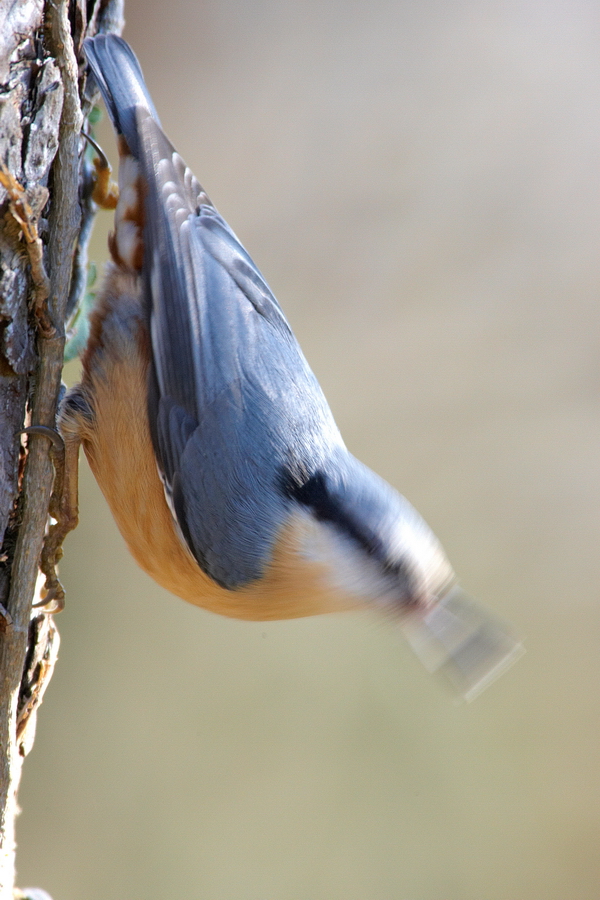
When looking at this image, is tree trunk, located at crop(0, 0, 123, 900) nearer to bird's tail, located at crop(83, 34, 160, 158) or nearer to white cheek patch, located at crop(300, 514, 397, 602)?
bird's tail, located at crop(83, 34, 160, 158)

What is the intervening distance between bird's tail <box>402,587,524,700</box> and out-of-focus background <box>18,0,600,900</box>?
4.04ft

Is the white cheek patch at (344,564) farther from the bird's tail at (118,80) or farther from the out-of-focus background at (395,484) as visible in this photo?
the out-of-focus background at (395,484)

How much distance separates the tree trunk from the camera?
1180mm

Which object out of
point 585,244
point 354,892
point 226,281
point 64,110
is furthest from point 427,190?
point 354,892

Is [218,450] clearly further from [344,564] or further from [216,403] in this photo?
[344,564]

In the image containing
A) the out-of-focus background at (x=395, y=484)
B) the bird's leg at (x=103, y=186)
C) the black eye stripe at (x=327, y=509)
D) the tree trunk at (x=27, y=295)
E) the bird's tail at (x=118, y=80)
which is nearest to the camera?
the tree trunk at (x=27, y=295)

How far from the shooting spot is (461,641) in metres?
1.38

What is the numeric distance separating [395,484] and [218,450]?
4.93 ft

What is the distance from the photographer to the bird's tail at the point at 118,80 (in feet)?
4.79

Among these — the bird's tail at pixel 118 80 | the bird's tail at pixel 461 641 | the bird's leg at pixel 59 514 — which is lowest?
the bird's tail at pixel 461 641

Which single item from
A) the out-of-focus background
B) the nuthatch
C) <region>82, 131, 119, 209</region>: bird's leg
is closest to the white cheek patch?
the nuthatch

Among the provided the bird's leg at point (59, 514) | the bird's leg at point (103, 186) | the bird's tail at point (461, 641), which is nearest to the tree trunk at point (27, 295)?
the bird's leg at point (59, 514)

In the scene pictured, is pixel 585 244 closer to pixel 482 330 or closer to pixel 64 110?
pixel 482 330

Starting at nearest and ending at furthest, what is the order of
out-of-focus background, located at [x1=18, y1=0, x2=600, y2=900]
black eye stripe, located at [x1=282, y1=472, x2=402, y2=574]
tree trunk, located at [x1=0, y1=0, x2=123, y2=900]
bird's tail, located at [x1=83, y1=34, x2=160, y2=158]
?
tree trunk, located at [x1=0, y1=0, x2=123, y2=900]
black eye stripe, located at [x1=282, y1=472, x2=402, y2=574]
bird's tail, located at [x1=83, y1=34, x2=160, y2=158]
out-of-focus background, located at [x1=18, y1=0, x2=600, y2=900]
